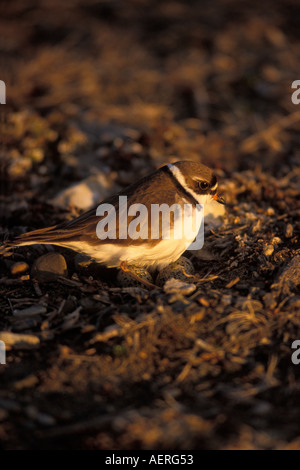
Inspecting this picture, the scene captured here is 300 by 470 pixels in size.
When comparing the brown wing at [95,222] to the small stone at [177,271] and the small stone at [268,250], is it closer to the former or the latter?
the small stone at [177,271]

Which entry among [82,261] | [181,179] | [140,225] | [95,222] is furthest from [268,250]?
[82,261]

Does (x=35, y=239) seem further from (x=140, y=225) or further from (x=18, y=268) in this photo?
(x=140, y=225)

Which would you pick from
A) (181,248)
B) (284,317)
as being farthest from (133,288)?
(284,317)

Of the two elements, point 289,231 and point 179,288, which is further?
point 289,231

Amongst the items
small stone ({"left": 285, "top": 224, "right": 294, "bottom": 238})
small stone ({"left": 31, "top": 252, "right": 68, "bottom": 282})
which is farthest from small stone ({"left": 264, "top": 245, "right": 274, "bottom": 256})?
small stone ({"left": 31, "top": 252, "right": 68, "bottom": 282})

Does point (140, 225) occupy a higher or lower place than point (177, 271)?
higher

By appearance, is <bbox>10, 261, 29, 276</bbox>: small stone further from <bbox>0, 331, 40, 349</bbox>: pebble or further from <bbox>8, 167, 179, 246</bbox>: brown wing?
<bbox>0, 331, 40, 349</bbox>: pebble

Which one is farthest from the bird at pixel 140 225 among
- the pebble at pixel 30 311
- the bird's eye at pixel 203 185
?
the pebble at pixel 30 311
